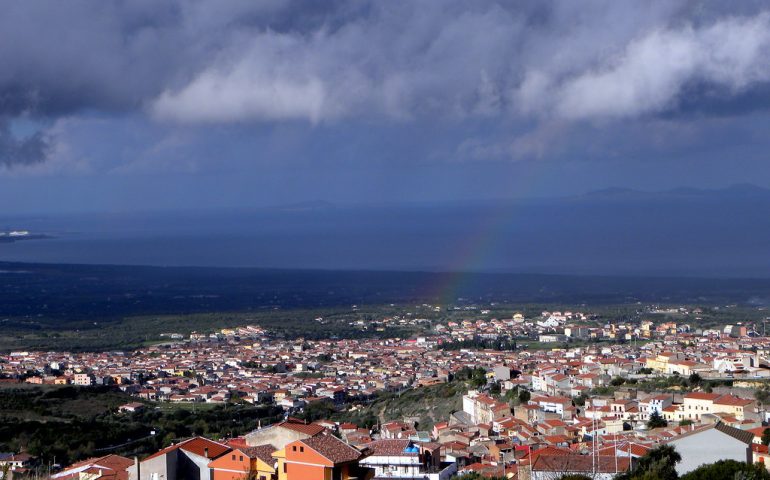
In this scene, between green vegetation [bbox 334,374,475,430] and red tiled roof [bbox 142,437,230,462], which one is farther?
green vegetation [bbox 334,374,475,430]

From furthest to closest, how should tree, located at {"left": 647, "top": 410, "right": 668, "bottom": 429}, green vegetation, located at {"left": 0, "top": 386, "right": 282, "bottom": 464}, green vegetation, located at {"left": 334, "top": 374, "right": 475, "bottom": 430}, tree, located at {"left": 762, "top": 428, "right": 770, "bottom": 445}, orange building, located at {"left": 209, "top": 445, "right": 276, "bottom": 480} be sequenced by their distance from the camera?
green vegetation, located at {"left": 334, "top": 374, "right": 475, "bottom": 430} < green vegetation, located at {"left": 0, "top": 386, "right": 282, "bottom": 464} < tree, located at {"left": 647, "top": 410, "right": 668, "bottom": 429} < tree, located at {"left": 762, "top": 428, "right": 770, "bottom": 445} < orange building, located at {"left": 209, "top": 445, "right": 276, "bottom": 480}

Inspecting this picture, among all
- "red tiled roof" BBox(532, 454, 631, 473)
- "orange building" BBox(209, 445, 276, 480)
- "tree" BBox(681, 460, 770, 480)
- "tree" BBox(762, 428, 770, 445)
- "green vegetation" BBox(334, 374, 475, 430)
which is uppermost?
"orange building" BBox(209, 445, 276, 480)

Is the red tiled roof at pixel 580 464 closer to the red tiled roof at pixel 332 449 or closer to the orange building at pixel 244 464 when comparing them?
the red tiled roof at pixel 332 449

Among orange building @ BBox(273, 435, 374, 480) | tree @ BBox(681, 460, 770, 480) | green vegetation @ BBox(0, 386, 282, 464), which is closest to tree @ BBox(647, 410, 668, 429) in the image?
tree @ BBox(681, 460, 770, 480)

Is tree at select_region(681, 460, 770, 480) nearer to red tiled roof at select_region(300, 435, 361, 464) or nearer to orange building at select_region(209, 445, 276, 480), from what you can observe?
red tiled roof at select_region(300, 435, 361, 464)

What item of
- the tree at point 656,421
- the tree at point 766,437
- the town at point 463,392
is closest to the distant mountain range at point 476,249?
the town at point 463,392

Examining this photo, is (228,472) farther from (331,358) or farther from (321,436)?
(331,358)
